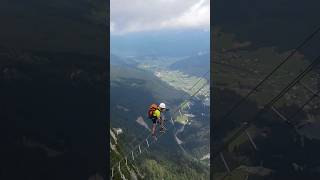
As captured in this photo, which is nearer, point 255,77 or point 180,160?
point 255,77

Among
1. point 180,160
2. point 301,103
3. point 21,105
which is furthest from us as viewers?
point 180,160

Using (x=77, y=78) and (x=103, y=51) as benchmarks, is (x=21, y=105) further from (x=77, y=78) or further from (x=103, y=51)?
(x=103, y=51)

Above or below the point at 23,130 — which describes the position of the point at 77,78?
above

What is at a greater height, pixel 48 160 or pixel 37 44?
pixel 37 44

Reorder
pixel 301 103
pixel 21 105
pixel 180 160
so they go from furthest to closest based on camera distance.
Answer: pixel 180 160 < pixel 301 103 < pixel 21 105

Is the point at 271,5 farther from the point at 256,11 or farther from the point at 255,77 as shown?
the point at 255,77

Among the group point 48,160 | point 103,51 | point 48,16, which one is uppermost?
point 48,16

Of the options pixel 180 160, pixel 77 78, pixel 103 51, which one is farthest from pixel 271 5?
pixel 180 160

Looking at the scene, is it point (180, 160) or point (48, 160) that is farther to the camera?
point (180, 160)

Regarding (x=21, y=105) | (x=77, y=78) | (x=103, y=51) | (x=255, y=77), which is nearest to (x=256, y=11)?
(x=255, y=77)
